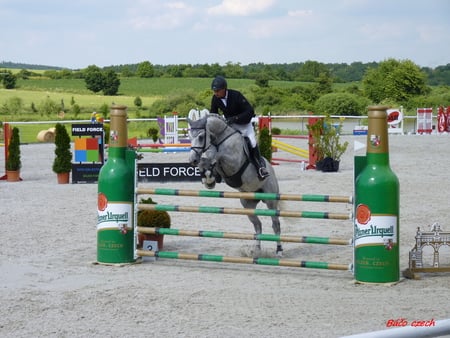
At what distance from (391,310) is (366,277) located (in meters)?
1.18

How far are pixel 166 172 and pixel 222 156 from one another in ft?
19.7

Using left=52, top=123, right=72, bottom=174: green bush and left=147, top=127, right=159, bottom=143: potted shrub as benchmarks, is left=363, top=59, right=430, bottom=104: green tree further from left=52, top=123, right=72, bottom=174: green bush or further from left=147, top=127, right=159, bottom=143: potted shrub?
left=52, top=123, right=72, bottom=174: green bush

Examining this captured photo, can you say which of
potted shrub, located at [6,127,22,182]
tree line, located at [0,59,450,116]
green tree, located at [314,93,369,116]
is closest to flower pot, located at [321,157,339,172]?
potted shrub, located at [6,127,22,182]

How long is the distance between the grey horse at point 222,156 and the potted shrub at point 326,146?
9866 millimetres

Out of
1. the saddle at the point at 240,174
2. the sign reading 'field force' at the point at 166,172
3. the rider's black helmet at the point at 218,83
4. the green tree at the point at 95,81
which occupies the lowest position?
the sign reading 'field force' at the point at 166,172

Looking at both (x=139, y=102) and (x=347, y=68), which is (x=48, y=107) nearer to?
(x=139, y=102)

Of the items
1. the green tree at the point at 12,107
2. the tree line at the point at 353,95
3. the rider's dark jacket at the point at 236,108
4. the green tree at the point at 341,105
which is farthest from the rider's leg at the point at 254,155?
the green tree at the point at 12,107

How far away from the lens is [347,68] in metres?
75.8

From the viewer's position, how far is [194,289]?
7078 mm

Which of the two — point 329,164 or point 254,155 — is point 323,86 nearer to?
point 329,164

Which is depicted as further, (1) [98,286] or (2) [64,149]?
(2) [64,149]

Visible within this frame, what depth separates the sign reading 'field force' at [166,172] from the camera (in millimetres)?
13227

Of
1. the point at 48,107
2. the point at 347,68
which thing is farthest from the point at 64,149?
the point at 347,68

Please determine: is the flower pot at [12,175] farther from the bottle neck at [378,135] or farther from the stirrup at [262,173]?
the bottle neck at [378,135]
